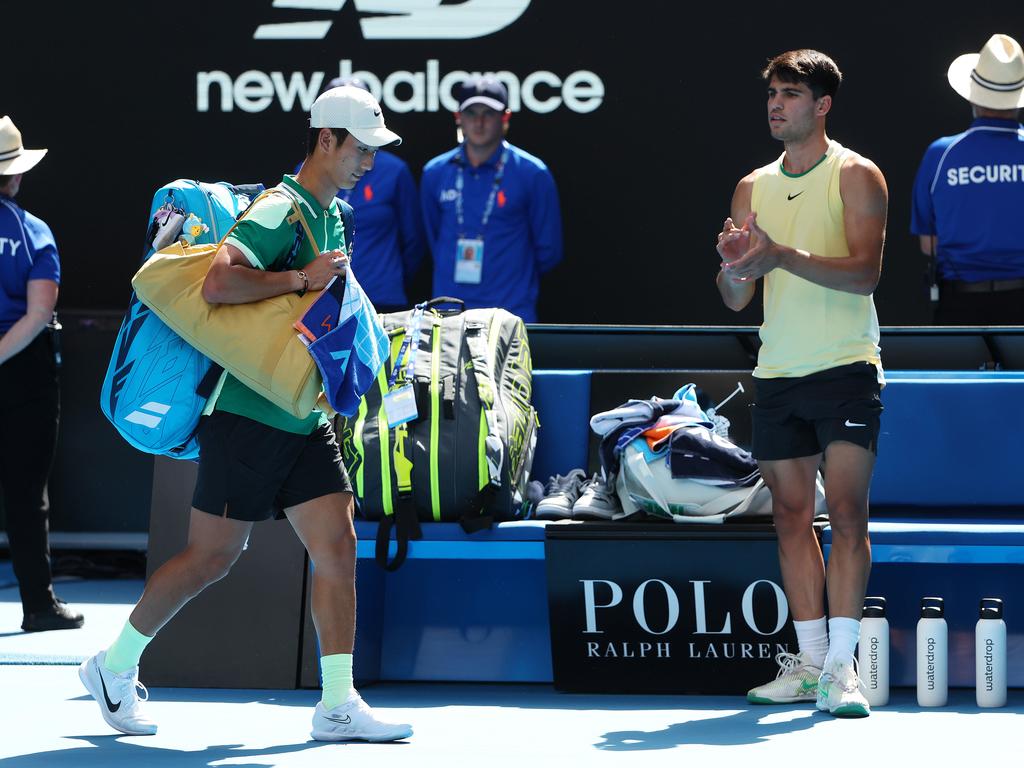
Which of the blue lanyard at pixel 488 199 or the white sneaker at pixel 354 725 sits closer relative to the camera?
the white sneaker at pixel 354 725

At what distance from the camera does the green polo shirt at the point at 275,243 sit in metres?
3.87

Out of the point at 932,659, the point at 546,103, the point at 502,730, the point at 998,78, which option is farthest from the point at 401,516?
the point at 546,103

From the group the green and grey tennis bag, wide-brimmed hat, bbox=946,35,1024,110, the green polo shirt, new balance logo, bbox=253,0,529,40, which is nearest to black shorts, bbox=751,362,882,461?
the green and grey tennis bag

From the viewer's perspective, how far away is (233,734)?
13.6 ft

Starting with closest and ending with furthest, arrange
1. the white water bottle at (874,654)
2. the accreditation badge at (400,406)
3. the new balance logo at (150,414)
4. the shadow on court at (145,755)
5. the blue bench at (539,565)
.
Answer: the shadow on court at (145,755), the new balance logo at (150,414), the white water bottle at (874,654), the accreditation badge at (400,406), the blue bench at (539,565)

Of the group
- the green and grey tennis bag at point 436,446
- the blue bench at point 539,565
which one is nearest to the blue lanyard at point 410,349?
the green and grey tennis bag at point 436,446

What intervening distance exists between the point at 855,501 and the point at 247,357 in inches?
65.2

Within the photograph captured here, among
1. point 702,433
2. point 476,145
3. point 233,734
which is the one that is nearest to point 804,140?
point 702,433

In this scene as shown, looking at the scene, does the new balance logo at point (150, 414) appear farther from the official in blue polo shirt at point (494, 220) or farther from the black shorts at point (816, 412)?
the official in blue polo shirt at point (494, 220)

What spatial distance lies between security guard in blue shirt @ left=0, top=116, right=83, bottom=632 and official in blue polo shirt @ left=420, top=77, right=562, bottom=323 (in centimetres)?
195

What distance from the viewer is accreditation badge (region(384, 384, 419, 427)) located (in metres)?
4.70

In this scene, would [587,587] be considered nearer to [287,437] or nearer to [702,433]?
[702,433]

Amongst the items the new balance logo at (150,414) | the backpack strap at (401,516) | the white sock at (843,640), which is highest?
the new balance logo at (150,414)

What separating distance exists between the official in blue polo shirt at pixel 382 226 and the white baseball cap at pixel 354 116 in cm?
352
